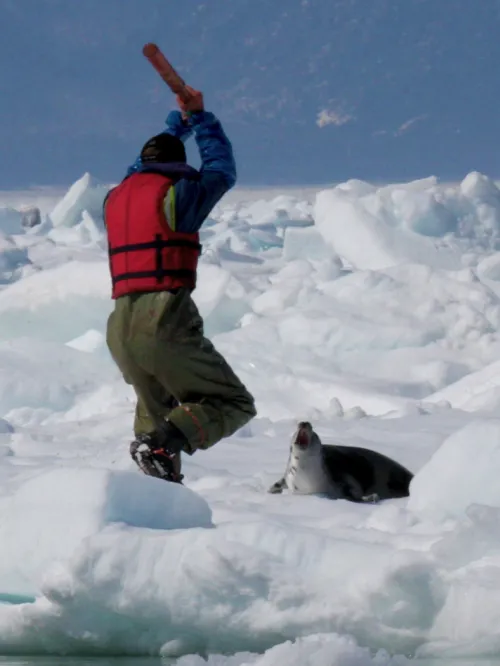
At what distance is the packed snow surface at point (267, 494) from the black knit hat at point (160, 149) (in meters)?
1.14

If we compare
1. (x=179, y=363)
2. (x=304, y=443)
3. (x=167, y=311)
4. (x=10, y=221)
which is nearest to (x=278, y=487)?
(x=304, y=443)

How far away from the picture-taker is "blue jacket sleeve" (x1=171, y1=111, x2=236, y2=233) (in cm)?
350

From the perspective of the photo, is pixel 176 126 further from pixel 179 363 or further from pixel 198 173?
pixel 179 363

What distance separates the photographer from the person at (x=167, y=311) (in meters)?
3.49

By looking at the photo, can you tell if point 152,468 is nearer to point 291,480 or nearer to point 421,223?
point 291,480

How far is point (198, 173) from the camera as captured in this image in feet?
11.9

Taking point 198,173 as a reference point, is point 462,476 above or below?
below

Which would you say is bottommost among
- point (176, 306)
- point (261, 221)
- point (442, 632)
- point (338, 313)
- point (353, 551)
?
point (442, 632)

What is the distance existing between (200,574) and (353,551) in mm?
341

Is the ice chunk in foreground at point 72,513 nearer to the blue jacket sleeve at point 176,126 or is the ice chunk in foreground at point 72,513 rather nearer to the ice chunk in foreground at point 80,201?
the blue jacket sleeve at point 176,126

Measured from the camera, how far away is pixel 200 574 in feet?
7.41

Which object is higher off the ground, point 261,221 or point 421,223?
point 261,221

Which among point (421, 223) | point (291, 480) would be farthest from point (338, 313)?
point (291, 480)

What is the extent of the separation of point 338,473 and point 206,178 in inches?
49.2
